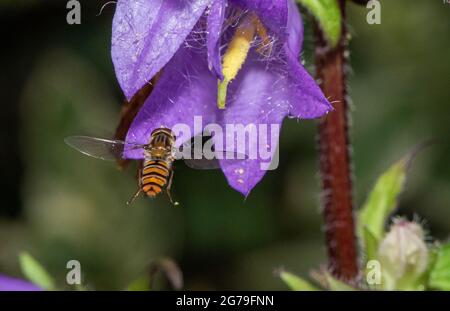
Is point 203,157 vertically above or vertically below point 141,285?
above

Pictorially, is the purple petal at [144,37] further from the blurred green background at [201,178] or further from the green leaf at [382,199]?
the blurred green background at [201,178]

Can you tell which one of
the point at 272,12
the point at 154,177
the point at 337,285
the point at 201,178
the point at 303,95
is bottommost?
the point at 337,285

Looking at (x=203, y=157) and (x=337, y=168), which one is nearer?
(x=203, y=157)

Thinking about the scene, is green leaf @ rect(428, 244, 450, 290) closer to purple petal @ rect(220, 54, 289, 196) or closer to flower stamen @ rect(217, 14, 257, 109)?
purple petal @ rect(220, 54, 289, 196)

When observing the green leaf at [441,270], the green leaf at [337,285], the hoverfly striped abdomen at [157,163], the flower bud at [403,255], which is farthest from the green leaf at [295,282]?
the hoverfly striped abdomen at [157,163]

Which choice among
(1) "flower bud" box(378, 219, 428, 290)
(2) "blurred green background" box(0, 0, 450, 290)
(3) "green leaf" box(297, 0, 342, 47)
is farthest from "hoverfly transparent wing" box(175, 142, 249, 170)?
(2) "blurred green background" box(0, 0, 450, 290)

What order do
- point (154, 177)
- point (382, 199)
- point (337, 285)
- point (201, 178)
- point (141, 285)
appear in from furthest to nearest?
point (201, 178) < point (382, 199) < point (141, 285) < point (337, 285) < point (154, 177)

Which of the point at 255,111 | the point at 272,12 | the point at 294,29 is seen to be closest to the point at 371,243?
the point at 255,111

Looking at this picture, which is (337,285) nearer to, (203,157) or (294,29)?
(203,157)

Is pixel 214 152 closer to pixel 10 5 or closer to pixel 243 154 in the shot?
pixel 243 154
